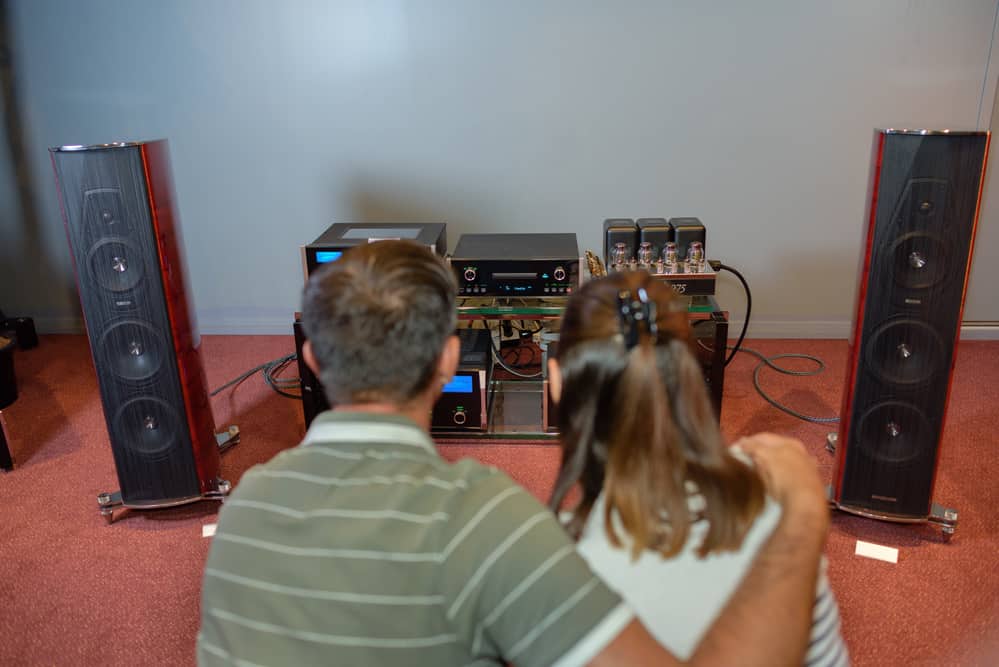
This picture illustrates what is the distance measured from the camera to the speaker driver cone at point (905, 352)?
1726 mm

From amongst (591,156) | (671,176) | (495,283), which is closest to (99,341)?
(495,283)

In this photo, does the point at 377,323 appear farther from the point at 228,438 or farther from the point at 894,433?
the point at 228,438

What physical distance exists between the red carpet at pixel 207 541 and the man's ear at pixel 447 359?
106 centimetres

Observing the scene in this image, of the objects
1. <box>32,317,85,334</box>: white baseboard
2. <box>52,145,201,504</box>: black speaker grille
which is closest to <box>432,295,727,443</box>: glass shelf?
<box>52,145,201,504</box>: black speaker grille

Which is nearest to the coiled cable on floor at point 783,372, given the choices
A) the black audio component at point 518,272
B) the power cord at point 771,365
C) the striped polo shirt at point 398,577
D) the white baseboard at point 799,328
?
the power cord at point 771,365

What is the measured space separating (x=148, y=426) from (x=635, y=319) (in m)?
1.52

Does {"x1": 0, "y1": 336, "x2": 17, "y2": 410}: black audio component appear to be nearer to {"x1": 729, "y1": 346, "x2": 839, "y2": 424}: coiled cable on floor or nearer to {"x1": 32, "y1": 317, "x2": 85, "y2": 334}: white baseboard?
{"x1": 32, "y1": 317, "x2": 85, "y2": 334}: white baseboard

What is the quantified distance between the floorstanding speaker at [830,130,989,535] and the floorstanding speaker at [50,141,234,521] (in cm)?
152

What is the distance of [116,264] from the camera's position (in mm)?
1797

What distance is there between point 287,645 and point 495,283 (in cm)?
154

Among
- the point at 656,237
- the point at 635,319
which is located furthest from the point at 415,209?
the point at 635,319

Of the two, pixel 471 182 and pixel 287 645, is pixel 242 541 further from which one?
pixel 471 182

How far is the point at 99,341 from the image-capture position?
6.10 feet

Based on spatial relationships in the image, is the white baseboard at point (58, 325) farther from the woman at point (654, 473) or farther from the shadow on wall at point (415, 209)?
the woman at point (654, 473)
